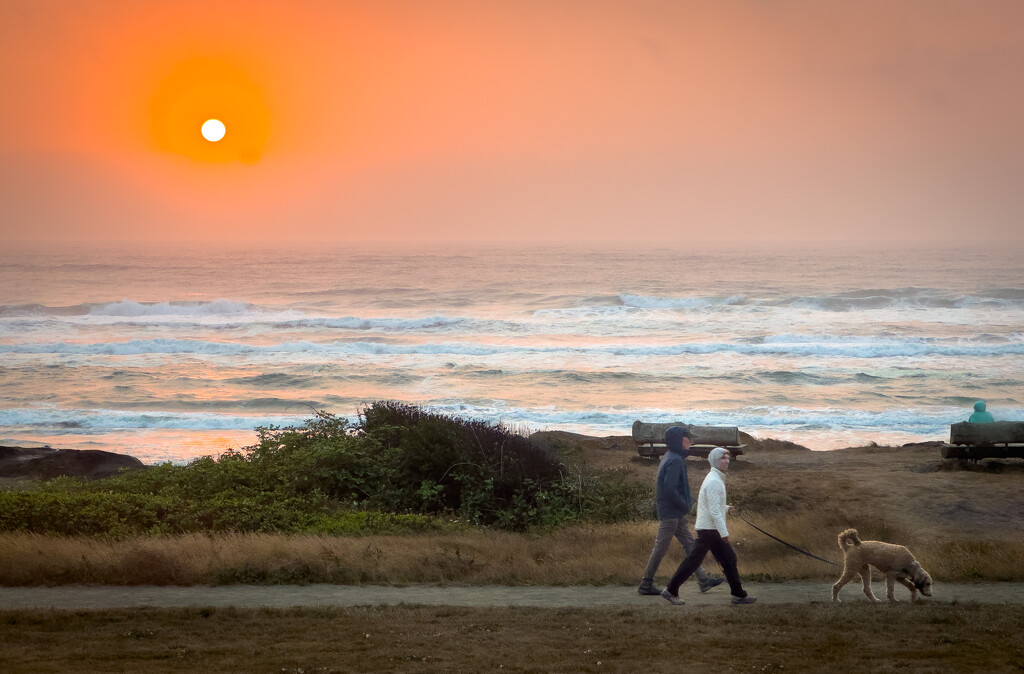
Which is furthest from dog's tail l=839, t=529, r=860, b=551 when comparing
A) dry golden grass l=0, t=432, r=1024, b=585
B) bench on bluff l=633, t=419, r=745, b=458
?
bench on bluff l=633, t=419, r=745, b=458

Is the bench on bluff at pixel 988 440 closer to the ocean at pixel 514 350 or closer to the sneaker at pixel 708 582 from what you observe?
the ocean at pixel 514 350

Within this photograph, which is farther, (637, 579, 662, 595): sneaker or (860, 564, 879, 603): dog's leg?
(637, 579, 662, 595): sneaker

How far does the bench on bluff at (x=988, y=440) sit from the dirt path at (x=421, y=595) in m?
9.27

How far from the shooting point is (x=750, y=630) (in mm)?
8414

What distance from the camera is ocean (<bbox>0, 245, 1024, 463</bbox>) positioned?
33438 millimetres

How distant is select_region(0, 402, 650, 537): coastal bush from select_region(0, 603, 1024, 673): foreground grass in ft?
15.0

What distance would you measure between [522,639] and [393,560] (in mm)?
3518

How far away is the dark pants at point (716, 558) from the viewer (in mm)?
9391

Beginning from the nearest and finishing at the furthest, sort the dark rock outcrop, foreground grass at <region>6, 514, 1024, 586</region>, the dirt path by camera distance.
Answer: the dirt path, foreground grass at <region>6, 514, 1024, 586</region>, the dark rock outcrop

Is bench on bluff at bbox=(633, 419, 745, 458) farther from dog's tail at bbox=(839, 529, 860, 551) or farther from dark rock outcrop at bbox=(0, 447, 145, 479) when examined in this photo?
dark rock outcrop at bbox=(0, 447, 145, 479)

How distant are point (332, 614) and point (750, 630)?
154 inches

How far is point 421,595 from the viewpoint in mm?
10344

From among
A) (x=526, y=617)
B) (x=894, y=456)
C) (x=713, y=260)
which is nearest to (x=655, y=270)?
(x=713, y=260)

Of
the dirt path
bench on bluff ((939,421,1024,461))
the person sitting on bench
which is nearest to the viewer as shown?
the dirt path
